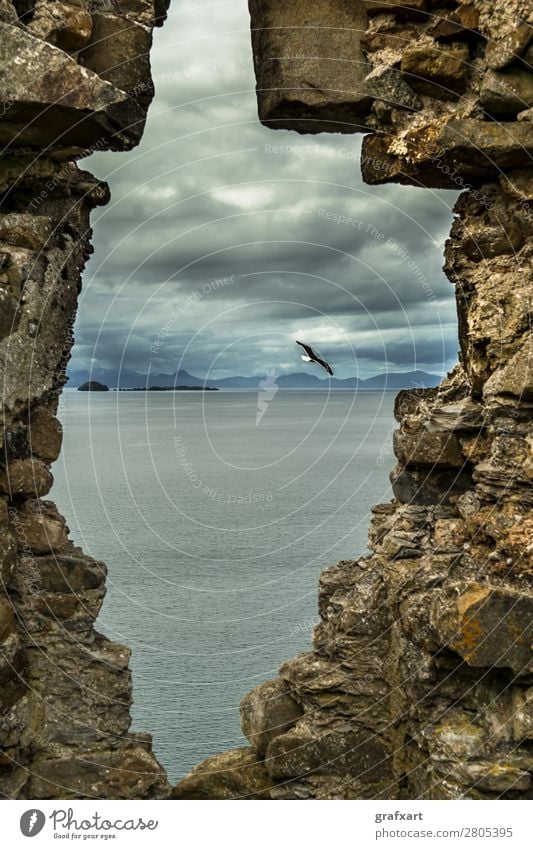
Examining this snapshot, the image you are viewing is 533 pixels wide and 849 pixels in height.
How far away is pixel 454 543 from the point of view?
10.3 m

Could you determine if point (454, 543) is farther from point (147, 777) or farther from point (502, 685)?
point (147, 777)

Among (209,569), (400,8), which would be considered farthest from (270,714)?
(209,569)

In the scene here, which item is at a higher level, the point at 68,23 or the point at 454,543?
the point at 68,23

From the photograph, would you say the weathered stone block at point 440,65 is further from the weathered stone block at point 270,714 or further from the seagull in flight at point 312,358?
the weathered stone block at point 270,714

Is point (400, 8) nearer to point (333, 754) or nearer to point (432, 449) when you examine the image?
point (432, 449)

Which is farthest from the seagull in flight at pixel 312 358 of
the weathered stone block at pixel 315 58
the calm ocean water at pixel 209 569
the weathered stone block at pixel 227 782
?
the calm ocean water at pixel 209 569

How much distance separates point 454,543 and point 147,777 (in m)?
4.79

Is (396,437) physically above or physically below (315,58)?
below

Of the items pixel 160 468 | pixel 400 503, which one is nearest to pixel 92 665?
pixel 400 503

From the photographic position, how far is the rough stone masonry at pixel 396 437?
9.68 m
